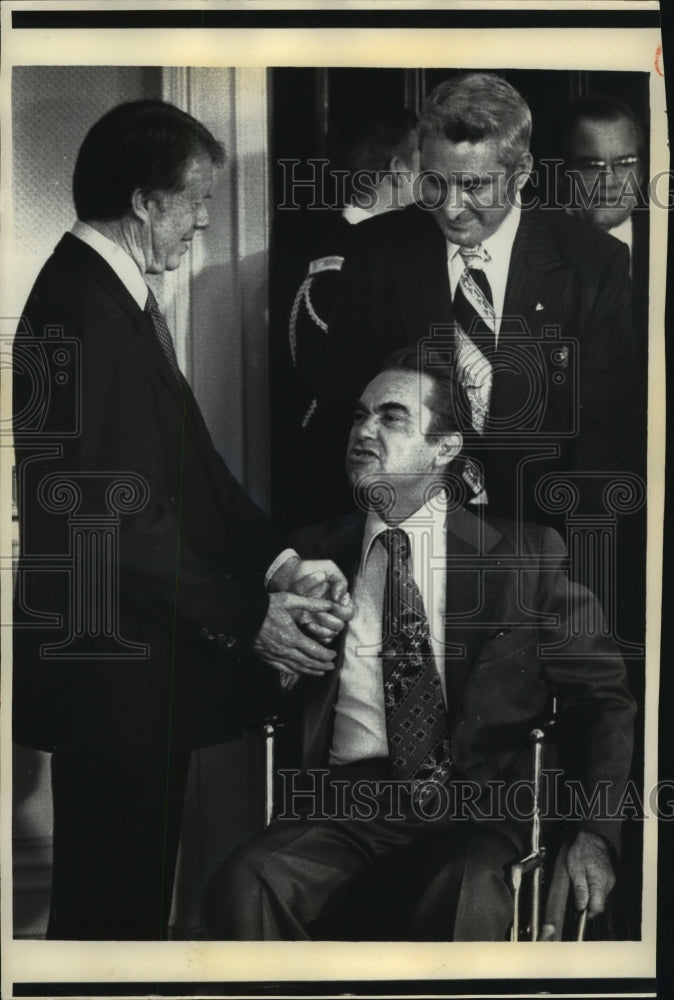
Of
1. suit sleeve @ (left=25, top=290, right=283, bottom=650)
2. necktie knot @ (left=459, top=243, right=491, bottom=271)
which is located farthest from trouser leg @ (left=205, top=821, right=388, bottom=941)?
necktie knot @ (left=459, top=243, right=491, bottom=271)

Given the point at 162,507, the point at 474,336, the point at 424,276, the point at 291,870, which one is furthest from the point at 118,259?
the point at 291,870

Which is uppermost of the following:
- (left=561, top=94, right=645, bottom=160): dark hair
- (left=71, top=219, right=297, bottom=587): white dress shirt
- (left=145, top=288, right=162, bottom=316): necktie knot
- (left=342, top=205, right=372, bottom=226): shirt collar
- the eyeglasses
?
(left=561, top=94, right=645, bottom=160): dark hair

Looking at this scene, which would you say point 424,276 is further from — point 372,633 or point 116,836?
point 116,836

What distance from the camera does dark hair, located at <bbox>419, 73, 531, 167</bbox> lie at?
2.60m

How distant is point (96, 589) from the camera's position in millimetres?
2607

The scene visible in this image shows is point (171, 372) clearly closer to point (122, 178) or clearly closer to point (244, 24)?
point (122, 178)

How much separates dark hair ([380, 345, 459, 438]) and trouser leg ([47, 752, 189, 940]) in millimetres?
775

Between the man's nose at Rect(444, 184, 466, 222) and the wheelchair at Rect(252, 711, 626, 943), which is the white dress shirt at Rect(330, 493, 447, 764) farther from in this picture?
the man's nose at Rect(444, 184, 466, 222)

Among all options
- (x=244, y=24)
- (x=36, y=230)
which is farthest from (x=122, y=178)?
(x=244, y=24)

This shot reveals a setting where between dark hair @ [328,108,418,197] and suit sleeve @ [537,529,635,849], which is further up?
dark hair @ [328,108,418,197]

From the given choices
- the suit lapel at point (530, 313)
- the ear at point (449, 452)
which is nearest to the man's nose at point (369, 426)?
the ear at point (449, 452)

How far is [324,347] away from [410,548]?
1.32ft

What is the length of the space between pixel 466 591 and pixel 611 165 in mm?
836

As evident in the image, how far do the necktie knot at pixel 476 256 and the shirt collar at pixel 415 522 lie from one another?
425mm
